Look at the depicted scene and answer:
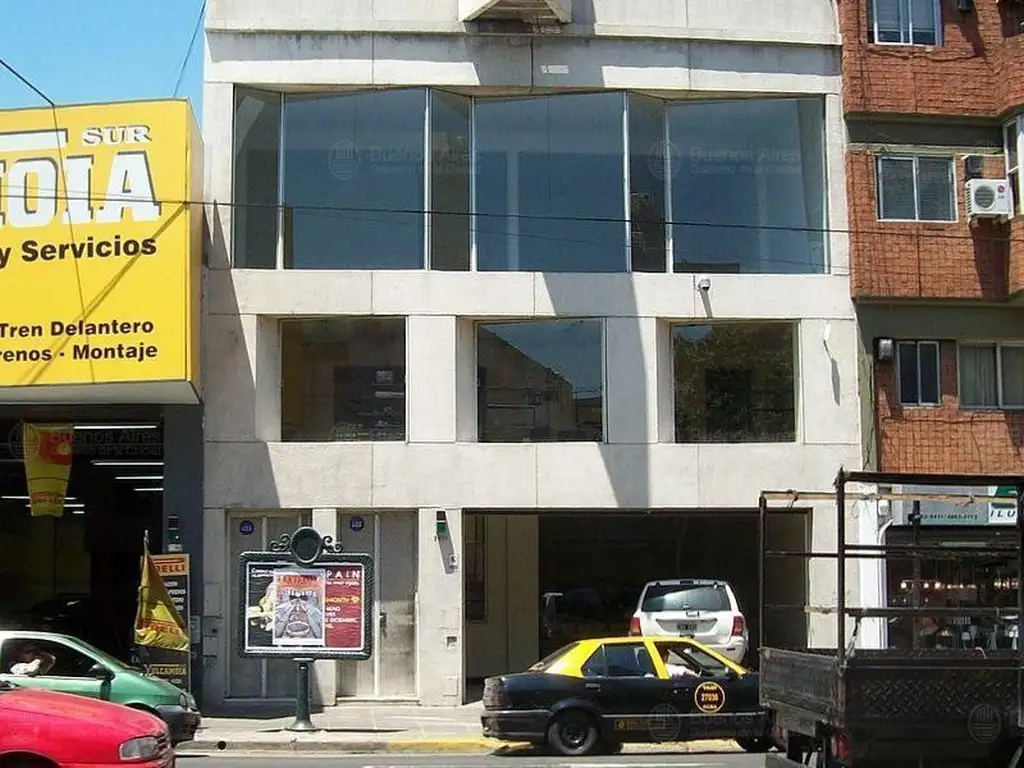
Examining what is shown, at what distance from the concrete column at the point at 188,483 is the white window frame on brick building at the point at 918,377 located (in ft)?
37.3

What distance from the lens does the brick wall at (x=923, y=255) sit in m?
22.8

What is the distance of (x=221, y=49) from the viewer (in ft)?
74.3

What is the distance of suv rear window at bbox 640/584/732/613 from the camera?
21.2 metres

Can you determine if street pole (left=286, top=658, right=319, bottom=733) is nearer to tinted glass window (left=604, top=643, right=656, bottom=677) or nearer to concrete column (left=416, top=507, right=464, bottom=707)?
concrete column (left=416, top=507, right=464, bottom=707)

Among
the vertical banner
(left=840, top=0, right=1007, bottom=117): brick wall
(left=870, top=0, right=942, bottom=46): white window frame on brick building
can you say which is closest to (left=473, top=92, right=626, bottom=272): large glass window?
(left=840, top=0, right=1007, bottom=117): brick wall

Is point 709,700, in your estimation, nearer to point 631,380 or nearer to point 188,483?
point 631,380

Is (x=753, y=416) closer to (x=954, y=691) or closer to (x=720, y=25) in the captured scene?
(x=720, y=25)

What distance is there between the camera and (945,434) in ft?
74.9

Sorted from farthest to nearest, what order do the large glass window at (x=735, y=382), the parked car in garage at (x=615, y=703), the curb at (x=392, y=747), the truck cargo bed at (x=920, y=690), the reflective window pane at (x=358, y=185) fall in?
the large glass window at (x=735, y=382), the reflective window pane at (x=358, y=185), the curb at (x=392, y=747), the parked car in garage at (x=615, y=703), the truck cargo bed at (x=920, y=690)

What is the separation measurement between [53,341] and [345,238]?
4941 mm

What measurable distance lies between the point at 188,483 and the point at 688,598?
7937 millimetres

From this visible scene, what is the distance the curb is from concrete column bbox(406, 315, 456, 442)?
19.1 ft

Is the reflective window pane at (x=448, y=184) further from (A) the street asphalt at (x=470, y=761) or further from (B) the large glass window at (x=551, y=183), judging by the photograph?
(A) the street asphalt at (x=470, y=761)

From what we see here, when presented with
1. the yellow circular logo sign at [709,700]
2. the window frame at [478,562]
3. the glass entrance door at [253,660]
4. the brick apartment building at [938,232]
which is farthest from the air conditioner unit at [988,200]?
the glass entrance door at [253,660]
